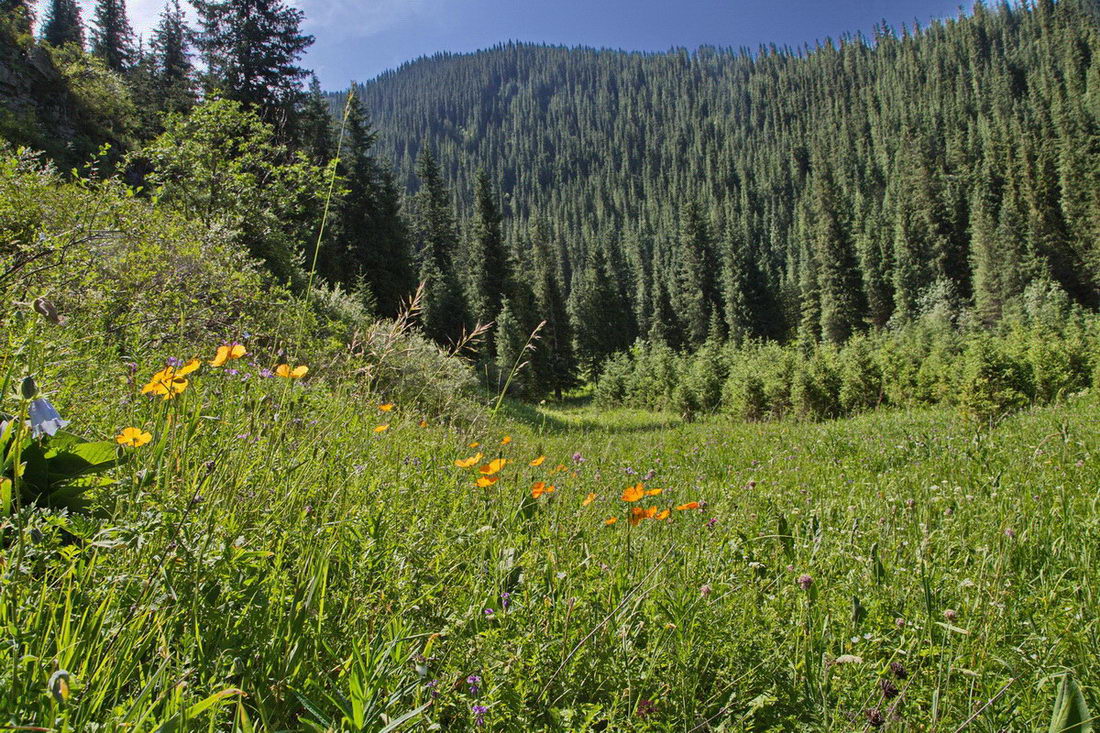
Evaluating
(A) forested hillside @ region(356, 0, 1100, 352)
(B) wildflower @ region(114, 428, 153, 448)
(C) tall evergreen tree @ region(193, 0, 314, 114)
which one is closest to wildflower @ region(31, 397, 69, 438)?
(B) wildflower @ region(114, 428, 153, 448)

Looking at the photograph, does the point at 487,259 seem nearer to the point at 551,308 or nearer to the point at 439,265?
the point at 439,265

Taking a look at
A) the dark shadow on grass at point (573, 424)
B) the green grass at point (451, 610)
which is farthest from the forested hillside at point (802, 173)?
the green grass at point (451, 610)

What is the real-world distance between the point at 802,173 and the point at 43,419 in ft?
394

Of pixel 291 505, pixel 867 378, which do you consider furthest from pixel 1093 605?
pixel 867 378

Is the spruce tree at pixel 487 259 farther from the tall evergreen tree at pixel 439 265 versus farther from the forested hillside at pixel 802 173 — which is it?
the forested hillside at pixel 802 173

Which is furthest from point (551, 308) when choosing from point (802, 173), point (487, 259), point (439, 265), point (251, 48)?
point (802, 173)

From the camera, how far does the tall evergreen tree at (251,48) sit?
61.5 feet

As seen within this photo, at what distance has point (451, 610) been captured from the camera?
4.75 ft

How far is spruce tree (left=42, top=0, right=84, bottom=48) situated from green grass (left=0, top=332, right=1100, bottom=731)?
4895 centimetres

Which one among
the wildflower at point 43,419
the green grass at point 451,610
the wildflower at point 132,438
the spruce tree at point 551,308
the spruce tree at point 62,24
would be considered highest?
the spruce tree at point 62,24

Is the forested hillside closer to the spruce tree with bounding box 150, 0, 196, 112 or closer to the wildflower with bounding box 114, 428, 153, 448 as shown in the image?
the spruce tree with bounding box 150, 0, 196, 112

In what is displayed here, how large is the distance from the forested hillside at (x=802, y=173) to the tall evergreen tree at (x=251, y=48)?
27.0m

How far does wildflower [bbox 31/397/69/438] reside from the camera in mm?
836

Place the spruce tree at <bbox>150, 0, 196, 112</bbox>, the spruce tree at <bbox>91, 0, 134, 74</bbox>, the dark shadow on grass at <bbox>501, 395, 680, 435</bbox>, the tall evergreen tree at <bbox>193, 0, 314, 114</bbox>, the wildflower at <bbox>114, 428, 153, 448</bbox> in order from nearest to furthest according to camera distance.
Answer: the wildflower at <bbox>114, 428, 153, 448</bbox> → the dark shadow on grass at <bbox>501, 395, 680, 435</bbox> → the tall evergreen tree at <bbox>193, 0, 314, 114</bbox> → the spruce tree at <bbox>150, 0, 196, 112</bbox> → the spruce tree at <bbox>91, 0, 134, 74</bbox>
